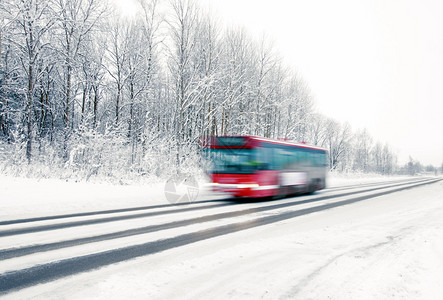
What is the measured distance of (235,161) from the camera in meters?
13.0

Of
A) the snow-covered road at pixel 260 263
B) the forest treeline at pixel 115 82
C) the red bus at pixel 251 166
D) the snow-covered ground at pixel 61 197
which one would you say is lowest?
the snow-covered road at pixel 260 263

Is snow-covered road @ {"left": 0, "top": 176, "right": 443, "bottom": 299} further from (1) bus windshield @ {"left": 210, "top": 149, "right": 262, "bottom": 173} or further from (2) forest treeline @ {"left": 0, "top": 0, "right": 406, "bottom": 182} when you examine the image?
(2) forest treeline @ {"left": 0, "top": 0, "right": 406, "bottom": 182}

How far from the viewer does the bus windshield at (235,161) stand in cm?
1280

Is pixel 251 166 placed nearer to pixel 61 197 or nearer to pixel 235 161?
pixel 235 161

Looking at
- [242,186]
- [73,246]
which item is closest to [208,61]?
[242,186]

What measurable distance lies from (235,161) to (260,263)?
8.50 metres

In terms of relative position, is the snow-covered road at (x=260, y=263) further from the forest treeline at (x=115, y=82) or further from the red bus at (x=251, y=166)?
the forest treeline at (x=115, y=82)

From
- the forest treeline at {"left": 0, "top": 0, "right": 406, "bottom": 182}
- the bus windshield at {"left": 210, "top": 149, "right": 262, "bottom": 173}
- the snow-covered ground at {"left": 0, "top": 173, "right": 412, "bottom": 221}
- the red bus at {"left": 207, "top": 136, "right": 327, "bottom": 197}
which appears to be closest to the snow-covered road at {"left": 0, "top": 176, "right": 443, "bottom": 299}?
the snow-covered ground at {"left": 0, "top": 173, "right": 412, "bottom": 221}

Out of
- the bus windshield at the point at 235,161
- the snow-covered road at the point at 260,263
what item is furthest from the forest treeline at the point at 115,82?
the snow-covered road at the point at 260,263

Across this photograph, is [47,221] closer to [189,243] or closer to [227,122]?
[189,243]

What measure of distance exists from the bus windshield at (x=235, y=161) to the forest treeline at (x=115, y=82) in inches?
253

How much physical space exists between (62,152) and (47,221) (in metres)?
13.6

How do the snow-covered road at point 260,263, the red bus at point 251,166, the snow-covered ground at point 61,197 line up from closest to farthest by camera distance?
the snow-covered road at point 260,263 → the snow-covered ground at point 61,197 → the red bus at point 251,166

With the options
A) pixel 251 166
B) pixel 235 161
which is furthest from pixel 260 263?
pixel 235 161
